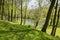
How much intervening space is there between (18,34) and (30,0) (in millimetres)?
40165

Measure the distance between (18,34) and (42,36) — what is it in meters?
2.93

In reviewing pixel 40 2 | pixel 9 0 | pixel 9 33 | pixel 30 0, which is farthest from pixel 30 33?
pixel 30 0

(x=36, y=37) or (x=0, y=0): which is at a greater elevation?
(x=0, y=0)

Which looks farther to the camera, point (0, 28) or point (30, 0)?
point (30, 0)

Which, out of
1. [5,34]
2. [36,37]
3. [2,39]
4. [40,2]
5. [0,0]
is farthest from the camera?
[40,2]

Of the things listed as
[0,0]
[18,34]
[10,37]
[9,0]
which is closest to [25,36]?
[18,34]

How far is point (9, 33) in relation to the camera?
1534cm

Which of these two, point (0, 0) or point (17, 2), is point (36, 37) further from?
point (17, 2)

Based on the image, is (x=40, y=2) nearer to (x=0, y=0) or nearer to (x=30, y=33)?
(x=0, y=0)

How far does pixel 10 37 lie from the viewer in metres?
14.4

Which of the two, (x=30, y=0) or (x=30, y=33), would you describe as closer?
(x=30, y=33)

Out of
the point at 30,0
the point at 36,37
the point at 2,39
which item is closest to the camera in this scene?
the point at 2,39

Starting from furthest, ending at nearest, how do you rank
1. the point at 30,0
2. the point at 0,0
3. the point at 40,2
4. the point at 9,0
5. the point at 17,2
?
the point at 30,0, the point at 40,2, the point at 17,2, the point at 9,0, the point at 0,0

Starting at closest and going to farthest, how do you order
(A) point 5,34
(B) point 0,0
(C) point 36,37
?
(A) point 5,34 < (C) point 36,37 < (B) point 0,0
